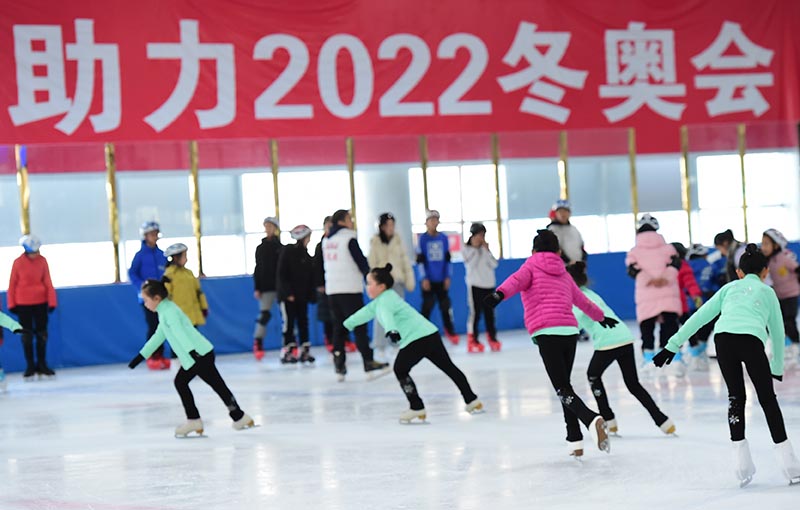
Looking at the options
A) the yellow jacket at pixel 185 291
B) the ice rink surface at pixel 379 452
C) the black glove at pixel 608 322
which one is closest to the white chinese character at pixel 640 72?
the ice rink surface at pixel 379 452

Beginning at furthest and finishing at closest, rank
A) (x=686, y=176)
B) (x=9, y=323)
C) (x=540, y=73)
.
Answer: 1. (x=686, y=176)
2. (x=540, y=73)
3. (x=9, y=323)

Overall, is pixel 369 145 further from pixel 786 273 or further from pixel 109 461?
pixel 109 461

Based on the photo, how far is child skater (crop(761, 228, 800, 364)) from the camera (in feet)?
35.4

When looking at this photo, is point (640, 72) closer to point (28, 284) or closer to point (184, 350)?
point (28, 284)

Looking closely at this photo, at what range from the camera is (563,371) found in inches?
268

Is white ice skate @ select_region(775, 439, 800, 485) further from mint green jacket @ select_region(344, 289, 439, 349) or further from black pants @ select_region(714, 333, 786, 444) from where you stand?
mint green jacket @ select_region(344, 289, 439, 349)

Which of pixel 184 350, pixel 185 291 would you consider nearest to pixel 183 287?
pixel 185 291

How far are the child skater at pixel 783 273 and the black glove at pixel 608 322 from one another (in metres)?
4.20

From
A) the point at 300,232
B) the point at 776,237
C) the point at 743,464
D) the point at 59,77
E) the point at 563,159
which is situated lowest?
the point at 743,464

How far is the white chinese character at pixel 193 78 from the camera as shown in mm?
14703

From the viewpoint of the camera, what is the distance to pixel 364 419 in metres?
8.66

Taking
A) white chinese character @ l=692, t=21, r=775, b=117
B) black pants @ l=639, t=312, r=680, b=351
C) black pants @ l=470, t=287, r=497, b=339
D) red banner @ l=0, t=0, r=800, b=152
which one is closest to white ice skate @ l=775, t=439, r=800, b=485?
black pants @ l=639, t=312, r=680, b=351

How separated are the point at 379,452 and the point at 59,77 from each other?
8525 mm

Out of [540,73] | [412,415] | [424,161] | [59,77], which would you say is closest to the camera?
[412,415]
